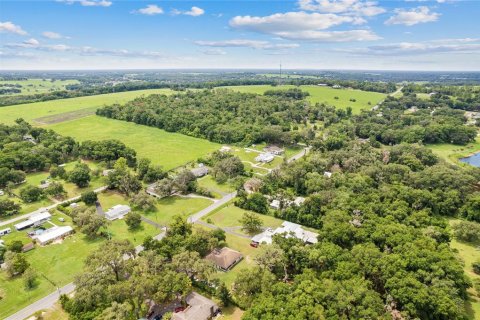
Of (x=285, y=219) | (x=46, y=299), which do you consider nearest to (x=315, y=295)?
(x=285, y=219)

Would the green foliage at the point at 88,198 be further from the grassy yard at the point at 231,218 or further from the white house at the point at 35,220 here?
the grassy yard at the point at 231,218

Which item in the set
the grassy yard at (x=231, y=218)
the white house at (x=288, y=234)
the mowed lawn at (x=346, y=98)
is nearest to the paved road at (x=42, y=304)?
the grassy yard at (x=231, y=218)

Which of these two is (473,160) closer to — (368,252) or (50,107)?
(368,252)

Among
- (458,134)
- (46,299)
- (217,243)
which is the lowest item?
(46,299)

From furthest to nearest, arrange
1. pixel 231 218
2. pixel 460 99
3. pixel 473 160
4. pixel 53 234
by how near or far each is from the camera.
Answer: pixel 460 99, pixel 473 160, pixel 231 218, pixel 53 234

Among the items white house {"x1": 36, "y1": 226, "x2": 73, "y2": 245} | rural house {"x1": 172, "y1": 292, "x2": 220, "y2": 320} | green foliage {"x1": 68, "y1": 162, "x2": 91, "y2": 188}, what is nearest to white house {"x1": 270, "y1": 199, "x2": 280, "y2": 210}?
rural house {"x1": 172, "y1": 292, "x2": 220, "y2": 320}

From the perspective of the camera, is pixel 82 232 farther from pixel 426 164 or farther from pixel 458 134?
pixel 458 134

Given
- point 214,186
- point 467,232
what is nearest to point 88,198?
point 214,186
